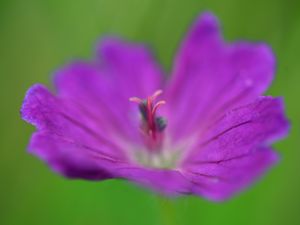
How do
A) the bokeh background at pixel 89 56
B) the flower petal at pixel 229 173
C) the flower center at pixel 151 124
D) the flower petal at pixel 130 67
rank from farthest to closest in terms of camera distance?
the bokeh background at pixel 89 56, the flower petal at pixel 130 67, the flower center at pixel 151 124, the flower petal at pixel 229 173

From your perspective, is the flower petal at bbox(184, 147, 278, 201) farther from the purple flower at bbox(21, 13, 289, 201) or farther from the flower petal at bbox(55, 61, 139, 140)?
the flower petal at bbox(55, 61, 139, 140)

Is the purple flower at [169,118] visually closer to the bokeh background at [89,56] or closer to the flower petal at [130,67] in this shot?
the flower petal at [130,67]

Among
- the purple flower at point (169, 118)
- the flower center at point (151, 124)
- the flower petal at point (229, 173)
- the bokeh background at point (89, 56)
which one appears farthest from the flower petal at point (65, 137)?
the bokeh background at point (89, 56)

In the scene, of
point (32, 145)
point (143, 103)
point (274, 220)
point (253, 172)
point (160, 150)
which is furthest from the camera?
point (274, 220)

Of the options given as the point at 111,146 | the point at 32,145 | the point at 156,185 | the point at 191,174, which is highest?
the point at 111,146

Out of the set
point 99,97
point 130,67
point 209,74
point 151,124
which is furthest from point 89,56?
point 151,124

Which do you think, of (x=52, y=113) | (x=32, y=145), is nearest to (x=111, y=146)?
(x=52, y=113)

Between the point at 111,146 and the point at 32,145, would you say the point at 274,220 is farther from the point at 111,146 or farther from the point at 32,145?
the point at 32,145

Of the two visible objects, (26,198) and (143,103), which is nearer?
(143,103)
